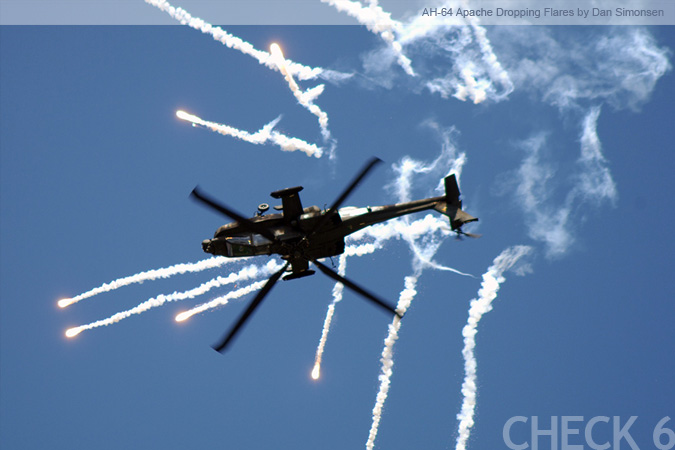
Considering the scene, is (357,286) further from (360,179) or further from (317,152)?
(317,152)

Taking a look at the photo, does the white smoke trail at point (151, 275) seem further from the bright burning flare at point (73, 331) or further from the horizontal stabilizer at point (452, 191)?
the horizontal stabilizer at point (452, 191)

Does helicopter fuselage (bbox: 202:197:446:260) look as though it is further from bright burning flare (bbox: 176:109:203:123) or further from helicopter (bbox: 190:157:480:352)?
bright burning flare (bbox: 176:109:203:123)

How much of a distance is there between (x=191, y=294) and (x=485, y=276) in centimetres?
1812

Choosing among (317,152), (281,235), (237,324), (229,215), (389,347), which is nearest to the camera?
(229,215)

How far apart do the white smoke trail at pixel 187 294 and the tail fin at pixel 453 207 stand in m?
14.5

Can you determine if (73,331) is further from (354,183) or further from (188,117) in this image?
(354,183)

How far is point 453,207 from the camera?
33344 mm

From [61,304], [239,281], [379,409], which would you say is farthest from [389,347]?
[61,304]

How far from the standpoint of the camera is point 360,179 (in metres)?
26.7

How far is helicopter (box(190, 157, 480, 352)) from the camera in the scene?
3030cm

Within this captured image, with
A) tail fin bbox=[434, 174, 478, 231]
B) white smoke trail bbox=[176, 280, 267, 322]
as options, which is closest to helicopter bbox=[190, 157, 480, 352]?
tail fin bbox=[434, 174, 478, 231]

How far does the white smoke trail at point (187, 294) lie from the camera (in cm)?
4541

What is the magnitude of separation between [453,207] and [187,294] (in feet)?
65.9

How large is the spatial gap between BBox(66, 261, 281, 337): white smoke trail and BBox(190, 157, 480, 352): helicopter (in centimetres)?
1200
